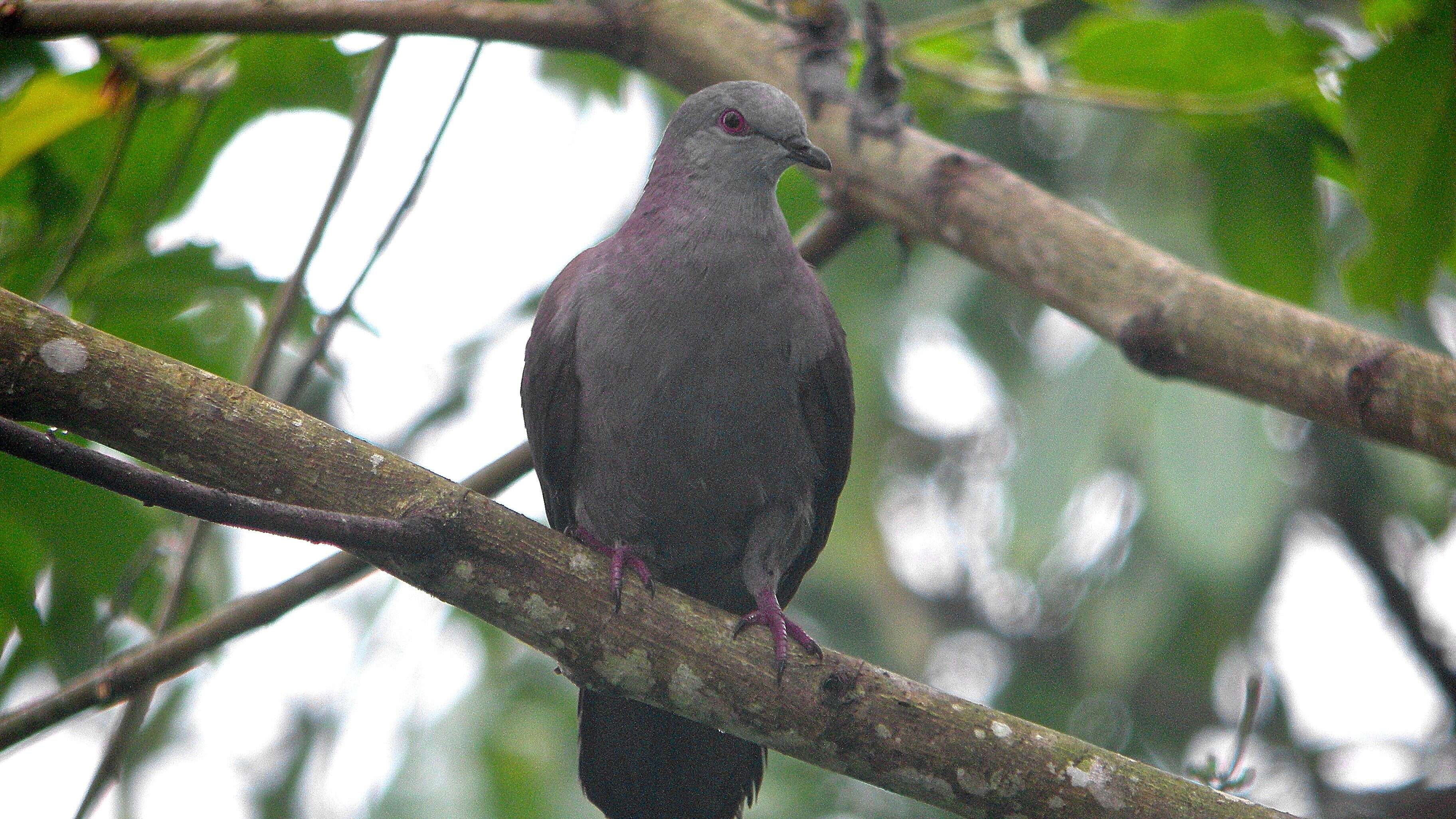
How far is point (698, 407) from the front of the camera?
3.21 metres

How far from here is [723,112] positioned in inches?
140

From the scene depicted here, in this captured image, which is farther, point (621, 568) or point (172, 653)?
point (172, 653)

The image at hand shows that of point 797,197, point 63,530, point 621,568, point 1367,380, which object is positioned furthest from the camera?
point 797,197

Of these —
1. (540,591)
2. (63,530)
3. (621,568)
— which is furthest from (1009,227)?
(63,530)

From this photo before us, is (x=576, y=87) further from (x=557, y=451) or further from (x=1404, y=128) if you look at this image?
(x=1404, y=128)

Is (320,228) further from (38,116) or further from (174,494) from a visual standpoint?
(174,494)

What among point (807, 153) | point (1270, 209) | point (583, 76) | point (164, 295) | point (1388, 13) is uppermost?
point (164, 295)

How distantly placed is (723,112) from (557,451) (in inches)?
42.7

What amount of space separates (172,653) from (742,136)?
2.01 meters

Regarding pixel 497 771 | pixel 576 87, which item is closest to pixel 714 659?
pixel 576 87

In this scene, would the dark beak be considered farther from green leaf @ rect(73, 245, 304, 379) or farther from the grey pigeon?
green leaf @ rect(73, 245, 304, 379)

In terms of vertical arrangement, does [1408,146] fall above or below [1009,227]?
below

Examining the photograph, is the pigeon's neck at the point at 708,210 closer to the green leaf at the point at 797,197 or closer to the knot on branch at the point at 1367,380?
the green leaf at the point at 797,197

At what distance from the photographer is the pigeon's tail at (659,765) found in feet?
10.7
